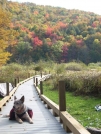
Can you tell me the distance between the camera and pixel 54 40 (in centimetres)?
6488

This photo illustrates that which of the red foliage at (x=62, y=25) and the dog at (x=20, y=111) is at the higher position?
the red foliage at (x=62, y=25)

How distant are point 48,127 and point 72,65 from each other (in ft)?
108

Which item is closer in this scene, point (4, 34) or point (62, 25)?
point (4, 34)

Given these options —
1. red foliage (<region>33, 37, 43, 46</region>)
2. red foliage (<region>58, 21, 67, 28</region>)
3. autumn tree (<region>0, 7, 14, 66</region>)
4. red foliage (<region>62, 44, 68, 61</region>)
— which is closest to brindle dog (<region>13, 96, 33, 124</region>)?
autumn tree (<region>0, 7, 14, 66</region>)

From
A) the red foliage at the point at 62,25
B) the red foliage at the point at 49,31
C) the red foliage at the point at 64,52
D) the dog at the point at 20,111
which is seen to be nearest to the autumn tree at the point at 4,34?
the dog at the point at 20,111

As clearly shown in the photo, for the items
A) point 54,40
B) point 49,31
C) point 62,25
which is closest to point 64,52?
point 54,40

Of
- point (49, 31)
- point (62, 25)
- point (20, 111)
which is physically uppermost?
Result: point (62, 25)

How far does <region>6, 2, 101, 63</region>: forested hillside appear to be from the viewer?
59.2 meters

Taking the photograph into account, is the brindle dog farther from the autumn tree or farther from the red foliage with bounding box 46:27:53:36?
the red foliage with bounding box 46:27:53:36

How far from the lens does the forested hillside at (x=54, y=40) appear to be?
59156 millimetres

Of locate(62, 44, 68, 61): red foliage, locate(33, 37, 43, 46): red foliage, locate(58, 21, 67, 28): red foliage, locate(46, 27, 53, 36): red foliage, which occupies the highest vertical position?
locate(58, 21, 67, 28): red foliage

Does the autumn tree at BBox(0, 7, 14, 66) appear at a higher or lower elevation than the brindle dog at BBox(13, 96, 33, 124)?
higher

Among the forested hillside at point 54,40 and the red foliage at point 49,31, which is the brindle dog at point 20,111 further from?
the red foliage at point 49,31

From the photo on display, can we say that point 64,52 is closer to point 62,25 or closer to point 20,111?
point 62,25
